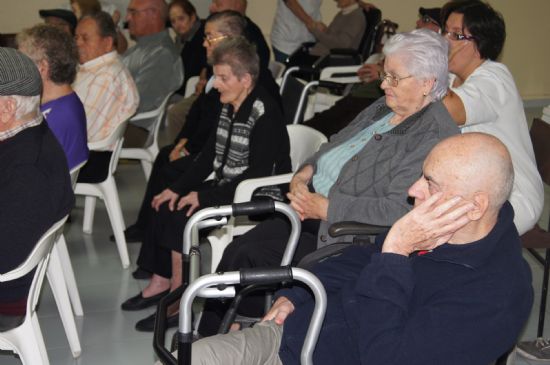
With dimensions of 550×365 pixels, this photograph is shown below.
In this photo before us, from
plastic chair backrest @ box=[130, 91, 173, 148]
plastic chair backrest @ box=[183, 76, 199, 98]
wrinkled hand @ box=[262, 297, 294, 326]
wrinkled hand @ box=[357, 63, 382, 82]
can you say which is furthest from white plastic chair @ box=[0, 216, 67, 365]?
plastic chair backrest @ box=[183, 76, 199, 98]

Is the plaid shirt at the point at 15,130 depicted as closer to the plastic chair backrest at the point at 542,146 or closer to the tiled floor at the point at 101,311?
the tiled floor at the point at 101,311

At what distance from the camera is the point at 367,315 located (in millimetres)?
1642

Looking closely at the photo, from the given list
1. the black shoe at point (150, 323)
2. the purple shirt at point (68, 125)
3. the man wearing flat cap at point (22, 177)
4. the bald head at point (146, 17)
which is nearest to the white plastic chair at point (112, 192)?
the purple shirt at point (68, 125)

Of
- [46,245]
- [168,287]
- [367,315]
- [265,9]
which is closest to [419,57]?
[367,315]

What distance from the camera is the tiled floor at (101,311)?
9.54ft

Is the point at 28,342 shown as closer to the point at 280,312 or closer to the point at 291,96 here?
the point at 280,312

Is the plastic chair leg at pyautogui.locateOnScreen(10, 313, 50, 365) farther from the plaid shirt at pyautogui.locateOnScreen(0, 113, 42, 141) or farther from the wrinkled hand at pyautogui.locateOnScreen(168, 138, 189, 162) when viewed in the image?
the wrinkled hand at pyautogui.locateOnScreen(168, 138, 189, 162)

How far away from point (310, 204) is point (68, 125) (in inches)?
43.6

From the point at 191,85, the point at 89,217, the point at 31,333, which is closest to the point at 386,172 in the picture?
the point at 31,333

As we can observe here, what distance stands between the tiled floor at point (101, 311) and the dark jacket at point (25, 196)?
2.23 ft

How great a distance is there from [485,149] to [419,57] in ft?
2.81

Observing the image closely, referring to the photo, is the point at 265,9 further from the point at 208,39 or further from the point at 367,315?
the point at 367,315

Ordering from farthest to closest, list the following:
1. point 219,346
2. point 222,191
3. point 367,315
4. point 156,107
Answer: point 156,107 < point 222,191 < point 219,346 < point 367,315

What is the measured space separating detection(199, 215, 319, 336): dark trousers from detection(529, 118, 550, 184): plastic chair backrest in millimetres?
961
